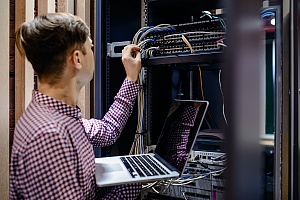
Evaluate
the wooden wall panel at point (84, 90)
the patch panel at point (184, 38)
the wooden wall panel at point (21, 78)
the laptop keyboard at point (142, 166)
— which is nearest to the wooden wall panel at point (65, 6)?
the wooden wall panel at point (84, 90)

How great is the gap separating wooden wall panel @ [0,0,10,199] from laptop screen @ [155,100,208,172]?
686 millimetres

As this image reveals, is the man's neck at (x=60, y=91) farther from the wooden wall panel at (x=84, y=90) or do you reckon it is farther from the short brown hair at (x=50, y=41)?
the wooden wall panel at (x=84, y=90)

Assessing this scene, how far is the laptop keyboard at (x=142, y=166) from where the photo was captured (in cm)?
98

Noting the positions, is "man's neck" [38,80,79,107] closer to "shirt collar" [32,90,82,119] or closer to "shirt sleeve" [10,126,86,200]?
"shirt collar" [32,90,82,119]

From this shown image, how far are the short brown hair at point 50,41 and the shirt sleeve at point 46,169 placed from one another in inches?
10.1

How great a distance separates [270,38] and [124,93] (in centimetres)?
64

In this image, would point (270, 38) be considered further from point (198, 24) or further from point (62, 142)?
point (62, 142)

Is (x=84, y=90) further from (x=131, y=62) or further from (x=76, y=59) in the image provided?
(x=76, y=59)

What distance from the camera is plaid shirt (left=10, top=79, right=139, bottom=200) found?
74cm

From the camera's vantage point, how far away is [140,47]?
130 cm

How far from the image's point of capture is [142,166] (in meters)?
1.08

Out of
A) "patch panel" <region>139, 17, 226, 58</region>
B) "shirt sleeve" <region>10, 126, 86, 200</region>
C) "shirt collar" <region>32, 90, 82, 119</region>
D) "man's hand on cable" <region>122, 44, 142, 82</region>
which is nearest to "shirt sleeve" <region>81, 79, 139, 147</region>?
"man's hand on cable" <region>122, 44, 142, 82</region>

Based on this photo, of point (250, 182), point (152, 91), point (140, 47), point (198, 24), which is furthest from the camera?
point (152, 91)

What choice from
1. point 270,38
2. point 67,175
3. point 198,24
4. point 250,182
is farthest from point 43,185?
point 270,38
